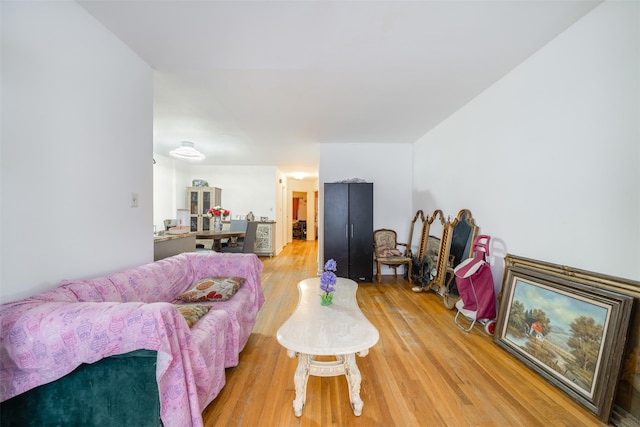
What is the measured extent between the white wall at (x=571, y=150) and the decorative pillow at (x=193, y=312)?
104 inches

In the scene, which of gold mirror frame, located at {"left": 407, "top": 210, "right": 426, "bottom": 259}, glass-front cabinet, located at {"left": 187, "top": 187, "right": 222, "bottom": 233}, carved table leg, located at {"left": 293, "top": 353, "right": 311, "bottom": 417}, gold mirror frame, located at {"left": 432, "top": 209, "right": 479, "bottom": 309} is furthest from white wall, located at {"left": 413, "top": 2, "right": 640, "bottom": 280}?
glass-front cabinet, located at {"left": 187, "top": 187, "right": 222, "bottom": 233}

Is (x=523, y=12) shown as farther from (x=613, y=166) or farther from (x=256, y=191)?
(x=256, y=191)

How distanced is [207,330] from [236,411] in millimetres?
524

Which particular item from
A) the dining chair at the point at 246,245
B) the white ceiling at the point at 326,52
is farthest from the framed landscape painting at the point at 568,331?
the dining chair at the point at 246,245

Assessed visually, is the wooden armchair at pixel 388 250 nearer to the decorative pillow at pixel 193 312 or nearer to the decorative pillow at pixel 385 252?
the decorative pillow at pixel 385 252

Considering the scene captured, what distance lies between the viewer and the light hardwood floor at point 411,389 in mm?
1395

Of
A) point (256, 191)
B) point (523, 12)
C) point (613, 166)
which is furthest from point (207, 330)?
point (256, 191)

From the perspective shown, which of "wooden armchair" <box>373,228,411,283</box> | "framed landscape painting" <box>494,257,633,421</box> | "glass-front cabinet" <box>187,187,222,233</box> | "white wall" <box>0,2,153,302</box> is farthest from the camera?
"glass-front cabinet" <box>187,187,222,233</box>

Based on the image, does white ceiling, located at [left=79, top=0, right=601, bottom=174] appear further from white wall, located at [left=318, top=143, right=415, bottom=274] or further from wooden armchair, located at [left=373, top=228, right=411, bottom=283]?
wooden armchair, located at [left=373, top=228, right=411, bottom=283]

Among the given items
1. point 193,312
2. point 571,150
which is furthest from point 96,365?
point 571,150

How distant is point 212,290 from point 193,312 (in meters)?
0.39

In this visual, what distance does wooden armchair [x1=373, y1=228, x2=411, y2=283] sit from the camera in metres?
4.12

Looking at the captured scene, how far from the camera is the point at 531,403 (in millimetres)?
1514

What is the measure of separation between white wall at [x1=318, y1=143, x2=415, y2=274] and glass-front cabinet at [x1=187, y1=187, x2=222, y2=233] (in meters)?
3.37
